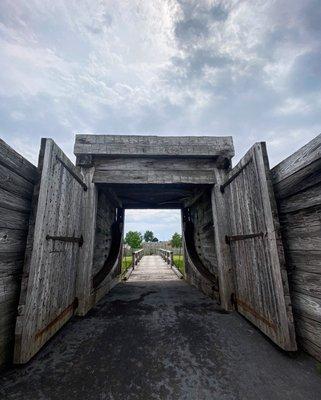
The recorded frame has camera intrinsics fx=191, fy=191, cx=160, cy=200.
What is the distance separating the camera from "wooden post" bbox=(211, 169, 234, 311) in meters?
3.84

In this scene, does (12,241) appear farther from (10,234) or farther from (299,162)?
(299,162)

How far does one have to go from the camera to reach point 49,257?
261 cm

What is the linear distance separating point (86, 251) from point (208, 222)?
131 inches

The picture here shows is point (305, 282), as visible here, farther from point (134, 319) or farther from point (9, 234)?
point (9, 234)

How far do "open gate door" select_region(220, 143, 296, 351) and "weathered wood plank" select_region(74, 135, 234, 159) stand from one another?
100 cm

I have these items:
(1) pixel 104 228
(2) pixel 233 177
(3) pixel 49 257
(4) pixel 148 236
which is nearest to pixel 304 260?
(2) pixel 233 177

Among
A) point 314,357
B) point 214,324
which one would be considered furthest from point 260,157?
point 214,324

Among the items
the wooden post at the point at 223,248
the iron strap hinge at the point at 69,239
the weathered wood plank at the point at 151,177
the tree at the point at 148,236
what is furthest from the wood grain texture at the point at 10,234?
the tree at the point at 148,236

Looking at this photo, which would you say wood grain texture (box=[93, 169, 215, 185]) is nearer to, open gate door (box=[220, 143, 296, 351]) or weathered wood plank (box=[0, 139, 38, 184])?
open gate door (box=[220, 143, 296, 351])

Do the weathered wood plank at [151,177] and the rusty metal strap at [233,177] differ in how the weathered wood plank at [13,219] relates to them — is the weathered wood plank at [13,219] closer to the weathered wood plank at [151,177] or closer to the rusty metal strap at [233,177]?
the weathered wood plank at [151,177]

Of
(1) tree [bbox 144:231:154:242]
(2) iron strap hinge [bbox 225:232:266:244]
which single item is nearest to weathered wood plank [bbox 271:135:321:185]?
(2) iron strap hinge [bbox 225:232:266:244]

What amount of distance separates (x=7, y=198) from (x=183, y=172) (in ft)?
10.6

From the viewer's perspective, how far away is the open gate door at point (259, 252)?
2.34m

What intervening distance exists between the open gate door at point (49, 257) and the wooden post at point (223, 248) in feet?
9.50
